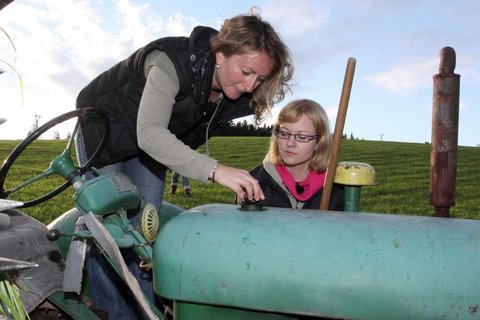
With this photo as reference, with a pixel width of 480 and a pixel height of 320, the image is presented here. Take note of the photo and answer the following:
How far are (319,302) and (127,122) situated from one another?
1.41 m

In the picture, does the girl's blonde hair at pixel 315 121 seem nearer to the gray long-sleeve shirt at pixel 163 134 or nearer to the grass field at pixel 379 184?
the gray long-sleeve shirt at pixel 163 134

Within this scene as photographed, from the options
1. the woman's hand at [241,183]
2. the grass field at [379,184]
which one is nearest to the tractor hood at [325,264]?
the woman's hand at [241,183]

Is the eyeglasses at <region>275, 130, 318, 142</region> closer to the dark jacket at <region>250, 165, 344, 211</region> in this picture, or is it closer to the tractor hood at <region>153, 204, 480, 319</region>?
the dark jacket at <region>250, 165, 344, 211</region>

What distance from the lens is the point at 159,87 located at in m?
2.20

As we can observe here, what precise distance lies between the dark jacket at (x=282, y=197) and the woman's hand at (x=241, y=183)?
0.73m

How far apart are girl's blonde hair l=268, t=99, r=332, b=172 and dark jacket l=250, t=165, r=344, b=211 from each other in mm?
154

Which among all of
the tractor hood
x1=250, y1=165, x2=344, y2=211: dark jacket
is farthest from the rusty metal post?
x1=250, y1=165, x2=344, y2=211: dark jacket

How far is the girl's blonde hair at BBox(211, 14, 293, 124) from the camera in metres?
2.31

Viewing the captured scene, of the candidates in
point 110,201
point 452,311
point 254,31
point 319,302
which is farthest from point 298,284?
point 254,31

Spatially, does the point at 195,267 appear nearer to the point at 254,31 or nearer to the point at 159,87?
the point at 159,87

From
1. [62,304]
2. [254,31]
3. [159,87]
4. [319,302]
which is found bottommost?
[62,304]

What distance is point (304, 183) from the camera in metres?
2.76

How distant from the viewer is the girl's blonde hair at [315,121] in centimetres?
276

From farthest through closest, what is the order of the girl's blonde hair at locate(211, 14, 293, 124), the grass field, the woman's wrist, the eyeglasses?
the grass field, the eyeglasses, the girl's blonde hair at locate(211, 14, 293, 124), the woman's wrist
